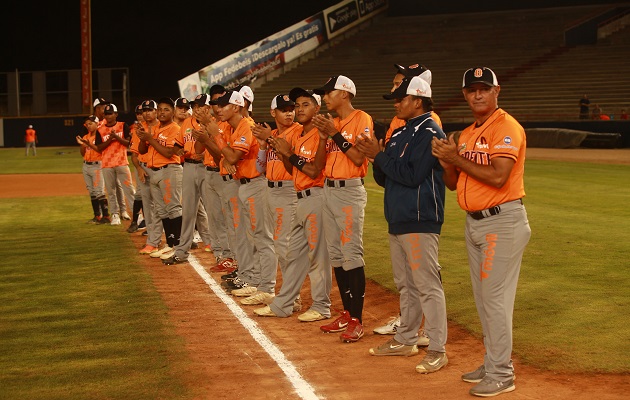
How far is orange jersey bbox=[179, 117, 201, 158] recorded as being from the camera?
10859 millimetres

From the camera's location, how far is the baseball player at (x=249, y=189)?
348 inches

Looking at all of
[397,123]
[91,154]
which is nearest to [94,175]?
[91,154]

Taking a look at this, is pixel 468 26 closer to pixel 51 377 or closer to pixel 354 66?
pixel 354 66

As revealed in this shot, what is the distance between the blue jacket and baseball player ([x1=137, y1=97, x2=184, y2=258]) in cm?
572

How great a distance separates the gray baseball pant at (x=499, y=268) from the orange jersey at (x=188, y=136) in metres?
6.03

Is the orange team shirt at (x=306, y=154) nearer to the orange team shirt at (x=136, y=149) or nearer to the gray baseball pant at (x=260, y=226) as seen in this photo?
the gray baseball pant at (x=260, y=226)

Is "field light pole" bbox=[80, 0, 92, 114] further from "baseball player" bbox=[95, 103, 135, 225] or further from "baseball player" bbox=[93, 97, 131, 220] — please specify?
"baseball player" bbox=[95, 103, 135, 225]

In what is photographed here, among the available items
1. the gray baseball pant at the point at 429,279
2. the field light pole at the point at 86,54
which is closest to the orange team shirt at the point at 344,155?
the gray baseball pant at the point at 429,279

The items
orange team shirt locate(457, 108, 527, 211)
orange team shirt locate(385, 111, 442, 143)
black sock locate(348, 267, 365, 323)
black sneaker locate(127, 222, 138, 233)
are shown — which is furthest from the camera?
black sneaker locate(127, 222, 138, 233)

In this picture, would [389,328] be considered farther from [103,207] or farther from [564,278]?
[103,207]

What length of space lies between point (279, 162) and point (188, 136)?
10.9 ft

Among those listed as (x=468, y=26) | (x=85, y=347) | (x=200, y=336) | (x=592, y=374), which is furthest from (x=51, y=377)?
(x=468, y=26)

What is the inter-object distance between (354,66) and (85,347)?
41.1 m

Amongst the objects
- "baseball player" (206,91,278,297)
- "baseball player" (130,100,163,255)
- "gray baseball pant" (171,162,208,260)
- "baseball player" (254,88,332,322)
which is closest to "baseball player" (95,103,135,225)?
"baseball player" (130,100,163,255)
